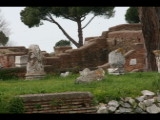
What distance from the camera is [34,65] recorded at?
13.6 metres

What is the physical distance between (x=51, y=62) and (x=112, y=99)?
30.5 feet

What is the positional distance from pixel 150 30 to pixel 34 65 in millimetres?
3764

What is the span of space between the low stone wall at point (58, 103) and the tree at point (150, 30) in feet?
16.6

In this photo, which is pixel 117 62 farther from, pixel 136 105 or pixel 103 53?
pixel 103 53

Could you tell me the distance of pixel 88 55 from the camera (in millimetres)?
19500

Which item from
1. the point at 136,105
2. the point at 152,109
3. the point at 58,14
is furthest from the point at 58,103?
the point at 58,14

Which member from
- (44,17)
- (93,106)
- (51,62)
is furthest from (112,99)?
(44,17)

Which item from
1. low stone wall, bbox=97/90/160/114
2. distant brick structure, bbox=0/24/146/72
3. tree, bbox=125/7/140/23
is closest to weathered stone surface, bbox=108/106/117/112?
Answer: low stone wall, bbox=97/90/160/114

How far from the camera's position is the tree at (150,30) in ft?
41.6

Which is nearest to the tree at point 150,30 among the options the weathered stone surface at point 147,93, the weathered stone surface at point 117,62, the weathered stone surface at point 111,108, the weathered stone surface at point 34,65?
the weathered stone surface at point 117,62
